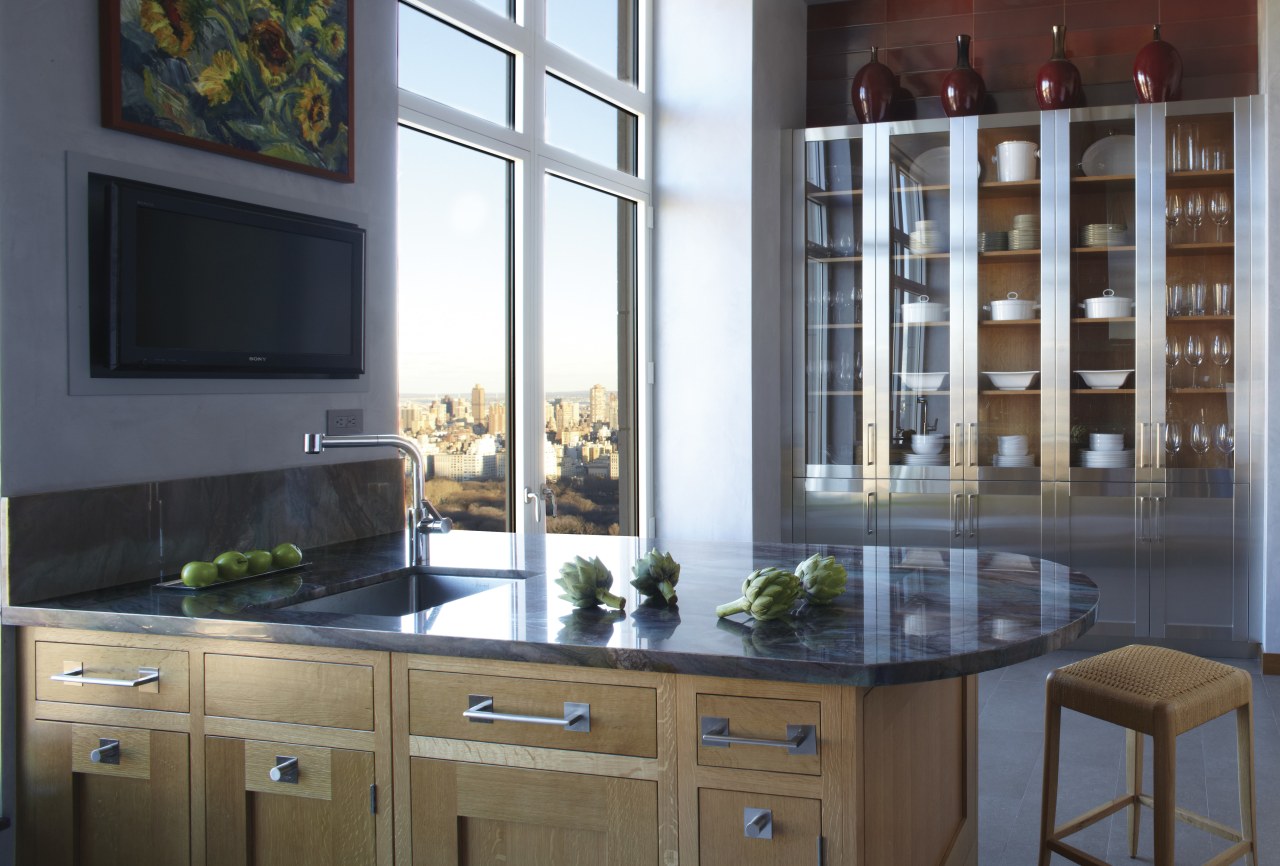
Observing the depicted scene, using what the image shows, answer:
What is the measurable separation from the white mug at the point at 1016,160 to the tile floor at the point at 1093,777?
227 cm

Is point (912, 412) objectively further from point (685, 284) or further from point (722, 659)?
point (722, 659)

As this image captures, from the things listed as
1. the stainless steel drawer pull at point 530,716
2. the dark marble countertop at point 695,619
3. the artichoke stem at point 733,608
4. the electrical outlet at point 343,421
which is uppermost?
the electrical outlet at point 343,421

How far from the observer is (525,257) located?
4.16 meters

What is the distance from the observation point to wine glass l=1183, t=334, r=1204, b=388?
16.2 ft

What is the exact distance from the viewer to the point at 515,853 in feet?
6.13

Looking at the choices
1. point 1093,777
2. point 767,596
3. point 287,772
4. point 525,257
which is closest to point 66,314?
point 287,772

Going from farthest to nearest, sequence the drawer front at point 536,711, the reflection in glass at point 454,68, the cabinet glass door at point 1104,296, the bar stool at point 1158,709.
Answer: the cabinet glass door at point 1104,296
the reflection in glass at point 454,68
the bar stool at point 1158,709
the drawer front at point 536,711

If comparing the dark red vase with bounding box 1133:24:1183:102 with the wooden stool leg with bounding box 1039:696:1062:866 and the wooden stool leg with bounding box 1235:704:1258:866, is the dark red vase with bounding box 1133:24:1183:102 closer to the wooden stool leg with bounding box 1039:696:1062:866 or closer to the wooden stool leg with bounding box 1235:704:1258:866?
the wooden stool leg with bounding box 1235:704:1258:866

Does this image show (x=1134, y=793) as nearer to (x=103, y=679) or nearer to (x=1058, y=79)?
(x=103, y=679)

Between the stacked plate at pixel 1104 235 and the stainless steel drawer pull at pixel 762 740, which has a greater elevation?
the stacked plate at pixel 1104 235

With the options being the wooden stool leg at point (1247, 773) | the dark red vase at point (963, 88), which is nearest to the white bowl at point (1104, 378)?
the dark red vase at point (963, 88)

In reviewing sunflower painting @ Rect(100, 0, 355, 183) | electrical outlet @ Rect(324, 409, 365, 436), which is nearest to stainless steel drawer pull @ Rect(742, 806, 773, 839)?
electrical outlet @ Rect(324, 409, 365, 436)

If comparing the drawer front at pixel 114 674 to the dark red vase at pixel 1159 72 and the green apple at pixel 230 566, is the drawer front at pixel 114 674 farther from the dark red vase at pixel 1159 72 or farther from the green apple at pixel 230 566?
the dark red vase at pixel 1159 72

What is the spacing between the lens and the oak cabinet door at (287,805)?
6.38ft
